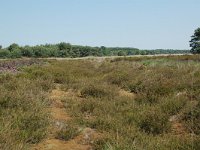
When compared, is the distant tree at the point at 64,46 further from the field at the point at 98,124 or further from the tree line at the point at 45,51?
the field at the point at 98,124

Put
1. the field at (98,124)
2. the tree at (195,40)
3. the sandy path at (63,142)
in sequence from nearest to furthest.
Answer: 1. the field at (98,124)
2. the sandy path at (63,142)
3. the tree at (195,40)

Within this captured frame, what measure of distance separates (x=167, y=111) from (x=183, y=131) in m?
1.08

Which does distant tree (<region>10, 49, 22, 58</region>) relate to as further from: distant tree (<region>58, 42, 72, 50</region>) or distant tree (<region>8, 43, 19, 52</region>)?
distant tree (<region>58, 42, 72, 50</region>)

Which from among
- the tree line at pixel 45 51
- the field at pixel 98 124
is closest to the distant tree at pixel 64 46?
the tree line at pixel 45 51

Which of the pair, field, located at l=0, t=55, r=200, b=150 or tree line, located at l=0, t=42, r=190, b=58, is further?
tree line, located at l=0, t=42, r=190, b=58

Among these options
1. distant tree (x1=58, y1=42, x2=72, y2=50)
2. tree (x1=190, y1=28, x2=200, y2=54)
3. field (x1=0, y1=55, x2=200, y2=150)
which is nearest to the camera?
field (x1=0, y1=55, x2=200, y2=150)

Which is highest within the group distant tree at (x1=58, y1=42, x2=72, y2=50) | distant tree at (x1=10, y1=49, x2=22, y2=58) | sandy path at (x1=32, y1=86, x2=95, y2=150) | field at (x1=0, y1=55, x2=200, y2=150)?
field at (x1=0, y1=55, x2=200, y2=150)

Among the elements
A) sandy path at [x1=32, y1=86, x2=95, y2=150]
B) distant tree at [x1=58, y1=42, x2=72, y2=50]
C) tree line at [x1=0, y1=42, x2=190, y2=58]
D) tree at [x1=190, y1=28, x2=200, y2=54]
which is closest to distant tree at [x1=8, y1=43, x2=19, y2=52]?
tree line at [x1=0, y1=42, x2=190, y2=58]

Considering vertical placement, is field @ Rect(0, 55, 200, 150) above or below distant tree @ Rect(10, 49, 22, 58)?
above

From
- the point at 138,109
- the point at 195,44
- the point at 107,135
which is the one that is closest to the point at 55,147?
the point at 107,135

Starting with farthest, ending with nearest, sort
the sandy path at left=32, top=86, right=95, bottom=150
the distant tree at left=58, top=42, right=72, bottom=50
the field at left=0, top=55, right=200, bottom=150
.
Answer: the distant tree at left=58, top=42, right=72, bottom=50 → the sandy path at left=32, top=86, right=95, bottom=150 → the field at left=0, top=55, right=200, bottom=150

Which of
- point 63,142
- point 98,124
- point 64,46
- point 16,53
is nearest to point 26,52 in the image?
point 16,53

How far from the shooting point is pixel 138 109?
7695 millimetres

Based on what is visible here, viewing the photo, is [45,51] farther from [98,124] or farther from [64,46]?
[98,124]
